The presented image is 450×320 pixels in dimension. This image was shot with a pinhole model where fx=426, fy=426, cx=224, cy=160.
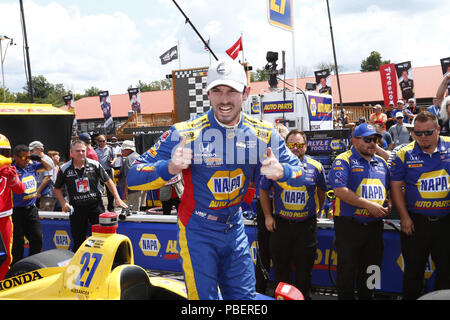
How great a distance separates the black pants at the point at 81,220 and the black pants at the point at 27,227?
42 cm

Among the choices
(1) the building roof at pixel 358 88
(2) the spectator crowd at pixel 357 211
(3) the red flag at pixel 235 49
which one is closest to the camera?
(2) the spectator crowd at pixel 357 211

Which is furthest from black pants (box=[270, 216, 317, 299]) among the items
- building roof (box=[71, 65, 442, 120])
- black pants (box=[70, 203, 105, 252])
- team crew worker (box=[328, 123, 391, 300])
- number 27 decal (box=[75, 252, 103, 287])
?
building roof (box=[71, 65, 442, 120])

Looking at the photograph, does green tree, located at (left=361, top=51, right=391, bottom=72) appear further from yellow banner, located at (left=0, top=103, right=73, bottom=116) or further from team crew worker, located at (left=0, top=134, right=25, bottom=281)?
team crew worker, located at (left=0, top=134, right=25, bottom=281)

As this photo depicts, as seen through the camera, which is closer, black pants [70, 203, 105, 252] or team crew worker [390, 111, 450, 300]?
team crew worker [390, 111, 450, 300]

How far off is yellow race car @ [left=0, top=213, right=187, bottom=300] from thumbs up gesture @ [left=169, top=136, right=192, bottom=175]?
77cm

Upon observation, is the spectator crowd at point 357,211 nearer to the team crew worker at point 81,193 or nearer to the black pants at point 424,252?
the black pants at point 424,252

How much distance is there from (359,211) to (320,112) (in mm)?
7769

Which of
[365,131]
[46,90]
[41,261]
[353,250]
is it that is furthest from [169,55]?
[46,90]

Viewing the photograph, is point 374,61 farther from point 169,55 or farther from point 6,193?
point 6,193

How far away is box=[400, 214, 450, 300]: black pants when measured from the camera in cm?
361

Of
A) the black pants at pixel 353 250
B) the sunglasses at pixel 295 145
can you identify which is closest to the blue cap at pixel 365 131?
Result: the sunglasses at pixel 295 145

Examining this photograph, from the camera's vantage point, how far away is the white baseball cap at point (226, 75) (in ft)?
7.83
